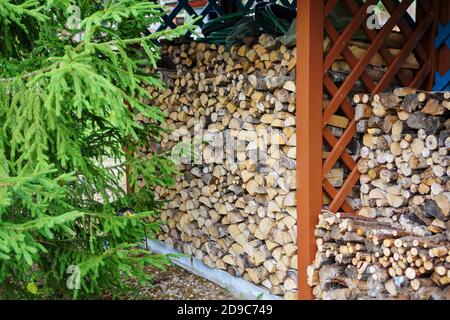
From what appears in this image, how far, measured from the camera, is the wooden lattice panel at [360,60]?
3.59 meters

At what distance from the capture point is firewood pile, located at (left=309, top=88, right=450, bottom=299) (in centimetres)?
304

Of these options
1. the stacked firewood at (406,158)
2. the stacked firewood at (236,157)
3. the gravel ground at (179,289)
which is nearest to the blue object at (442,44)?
the stacked firewood at (406,158)

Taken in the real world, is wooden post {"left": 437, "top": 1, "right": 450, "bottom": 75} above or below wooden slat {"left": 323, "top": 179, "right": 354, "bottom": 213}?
above

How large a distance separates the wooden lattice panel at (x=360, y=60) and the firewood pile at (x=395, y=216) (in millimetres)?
112

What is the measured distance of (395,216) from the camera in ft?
11.2

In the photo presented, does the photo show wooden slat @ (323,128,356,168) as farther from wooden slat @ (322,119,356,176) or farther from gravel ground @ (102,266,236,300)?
gravel ground @ (102,266,236,300)

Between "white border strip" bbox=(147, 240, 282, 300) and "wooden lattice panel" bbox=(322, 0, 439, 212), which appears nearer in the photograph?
"wooden lattice panel" bbox=(322, 0, 439, 212)

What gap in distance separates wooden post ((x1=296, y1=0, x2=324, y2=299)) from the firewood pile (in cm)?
9

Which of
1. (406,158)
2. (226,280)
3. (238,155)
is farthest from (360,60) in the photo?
(226,280)

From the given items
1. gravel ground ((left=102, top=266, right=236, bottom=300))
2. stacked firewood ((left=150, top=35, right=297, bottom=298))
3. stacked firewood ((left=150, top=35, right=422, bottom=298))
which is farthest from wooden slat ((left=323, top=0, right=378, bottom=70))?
gravel ground ((left=102, top=266, right=236, bottom=300))

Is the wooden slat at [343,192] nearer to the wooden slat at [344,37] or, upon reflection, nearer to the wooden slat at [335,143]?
the wooden slat at [335,143]

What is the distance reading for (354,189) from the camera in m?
3.78

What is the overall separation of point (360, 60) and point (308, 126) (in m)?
0.58

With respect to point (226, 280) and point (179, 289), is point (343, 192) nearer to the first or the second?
point (226, 280)
